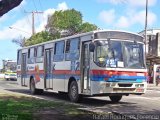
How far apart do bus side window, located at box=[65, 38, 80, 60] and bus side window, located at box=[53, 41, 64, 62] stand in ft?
2.52

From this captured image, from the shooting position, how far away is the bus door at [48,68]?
25206mm

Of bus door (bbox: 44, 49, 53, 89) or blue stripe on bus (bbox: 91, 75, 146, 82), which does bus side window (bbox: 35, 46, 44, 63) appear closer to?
bus door (bbox: 44, 49, 53, 89)

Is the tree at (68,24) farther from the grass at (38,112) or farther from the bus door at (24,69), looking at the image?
the grass at (38,112)

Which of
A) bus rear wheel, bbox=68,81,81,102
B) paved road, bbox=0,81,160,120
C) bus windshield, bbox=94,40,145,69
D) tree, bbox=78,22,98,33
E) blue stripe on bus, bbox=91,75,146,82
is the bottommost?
paved road, bbox=0,81,160,120

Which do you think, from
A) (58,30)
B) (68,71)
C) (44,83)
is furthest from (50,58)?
(58,30)

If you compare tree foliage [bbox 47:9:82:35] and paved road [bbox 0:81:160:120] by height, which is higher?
tree foliage [bbox 47:9:82:35]

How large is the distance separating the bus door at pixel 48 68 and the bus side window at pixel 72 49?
2787 mm

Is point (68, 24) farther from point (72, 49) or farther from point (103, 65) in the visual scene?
point (103, 65)

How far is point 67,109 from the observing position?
1666cm

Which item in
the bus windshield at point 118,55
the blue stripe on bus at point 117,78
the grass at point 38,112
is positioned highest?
the bus windshield at point 118,55

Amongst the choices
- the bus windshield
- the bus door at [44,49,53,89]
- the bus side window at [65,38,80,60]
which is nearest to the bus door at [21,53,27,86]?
the bus door at [44,49,53,89]

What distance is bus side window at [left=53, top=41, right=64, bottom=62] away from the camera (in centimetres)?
2353

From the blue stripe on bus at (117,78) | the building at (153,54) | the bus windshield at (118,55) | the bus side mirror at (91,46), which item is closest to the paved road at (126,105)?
the blue stripe on bus at (117,78)

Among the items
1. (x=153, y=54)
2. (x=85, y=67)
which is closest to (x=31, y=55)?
(x=85, y=67)
